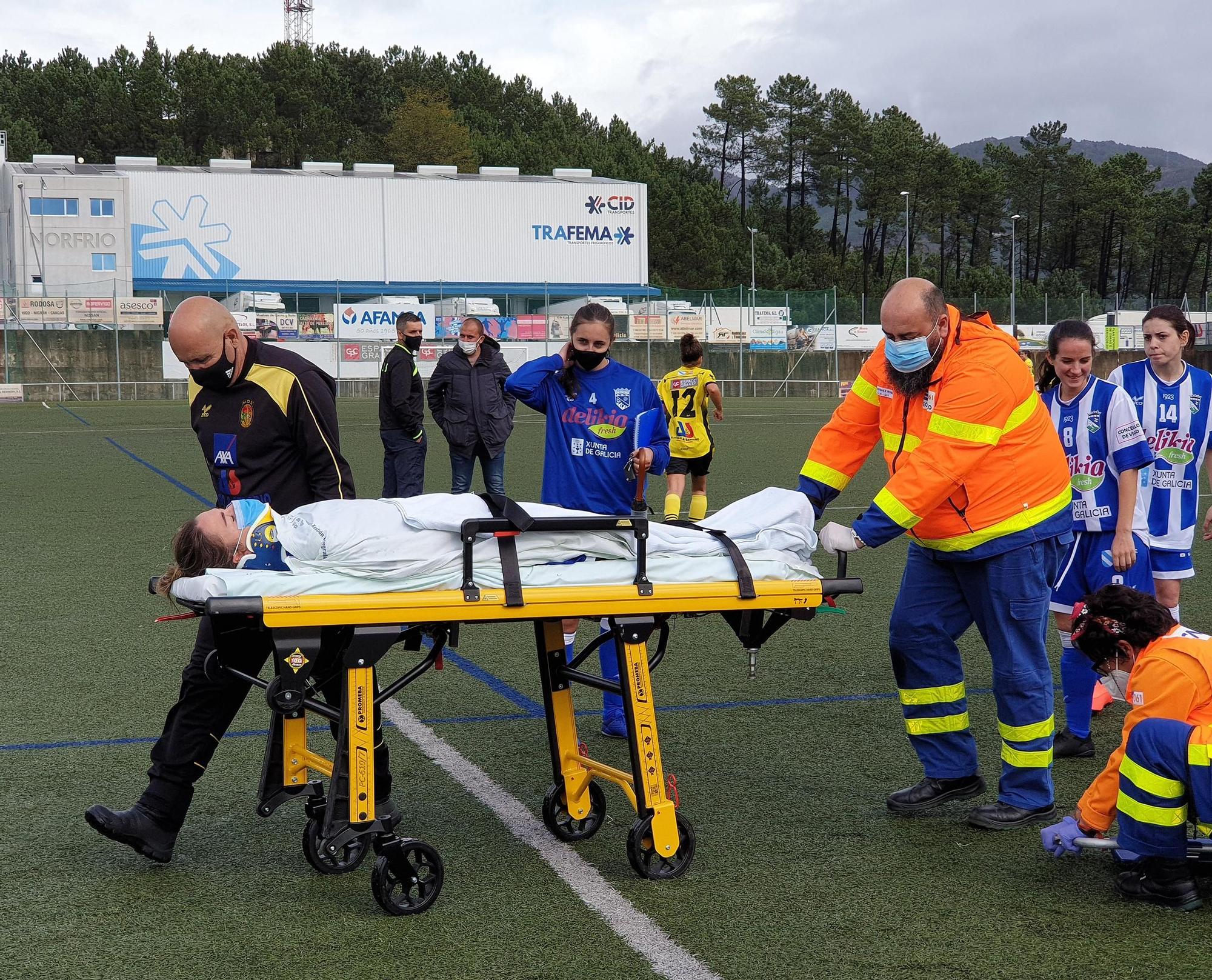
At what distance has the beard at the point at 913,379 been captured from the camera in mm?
4719

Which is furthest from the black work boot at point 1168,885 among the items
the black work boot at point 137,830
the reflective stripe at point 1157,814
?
the black work boot at point 137,830

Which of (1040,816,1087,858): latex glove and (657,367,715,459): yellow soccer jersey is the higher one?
(657,367,715,459): yellow soccer jersey

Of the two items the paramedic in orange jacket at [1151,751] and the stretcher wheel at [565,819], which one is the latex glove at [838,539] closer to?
the paramedic in orange jacket at [1151,751]

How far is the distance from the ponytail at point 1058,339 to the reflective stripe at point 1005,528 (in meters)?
1.13

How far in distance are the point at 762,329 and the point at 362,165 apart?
80.4ft

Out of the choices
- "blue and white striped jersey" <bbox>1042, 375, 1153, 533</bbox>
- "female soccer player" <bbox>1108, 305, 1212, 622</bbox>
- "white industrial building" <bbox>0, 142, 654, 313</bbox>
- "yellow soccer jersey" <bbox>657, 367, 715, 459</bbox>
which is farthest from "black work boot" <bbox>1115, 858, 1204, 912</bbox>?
"white industrial building" <bbox>0, 142, 654, 313</bbox>

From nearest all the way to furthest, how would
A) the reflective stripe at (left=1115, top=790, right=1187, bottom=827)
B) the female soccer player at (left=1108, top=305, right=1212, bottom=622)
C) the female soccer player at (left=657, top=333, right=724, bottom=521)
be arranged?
the reflective stripe at (left=1115, top=790, right=1187, bottom=827) → the female soccer player at (left=1108, top=305, right=1212, bottom=622) → the female soccer player at (left=657, top=333, right=724, bottom=521)

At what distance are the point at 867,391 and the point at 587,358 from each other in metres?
1.44

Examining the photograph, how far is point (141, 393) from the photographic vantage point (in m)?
39.9

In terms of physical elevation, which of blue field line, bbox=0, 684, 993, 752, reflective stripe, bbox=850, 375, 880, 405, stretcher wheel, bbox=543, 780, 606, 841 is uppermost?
reflective stripe, bbox=850, 375, 880, 405

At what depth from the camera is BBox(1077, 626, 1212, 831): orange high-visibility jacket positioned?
12.9ft

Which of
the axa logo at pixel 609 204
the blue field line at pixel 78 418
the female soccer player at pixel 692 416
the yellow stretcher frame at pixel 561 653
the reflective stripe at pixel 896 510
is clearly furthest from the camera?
the axa logo at pixel 609 204

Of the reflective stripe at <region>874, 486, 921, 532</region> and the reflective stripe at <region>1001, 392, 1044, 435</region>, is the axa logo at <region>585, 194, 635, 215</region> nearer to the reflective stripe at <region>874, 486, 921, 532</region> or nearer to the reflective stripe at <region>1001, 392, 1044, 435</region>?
the reflective stripe at <region>1001, 392, 1044, 435</region>

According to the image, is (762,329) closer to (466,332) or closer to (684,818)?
(466,332)
